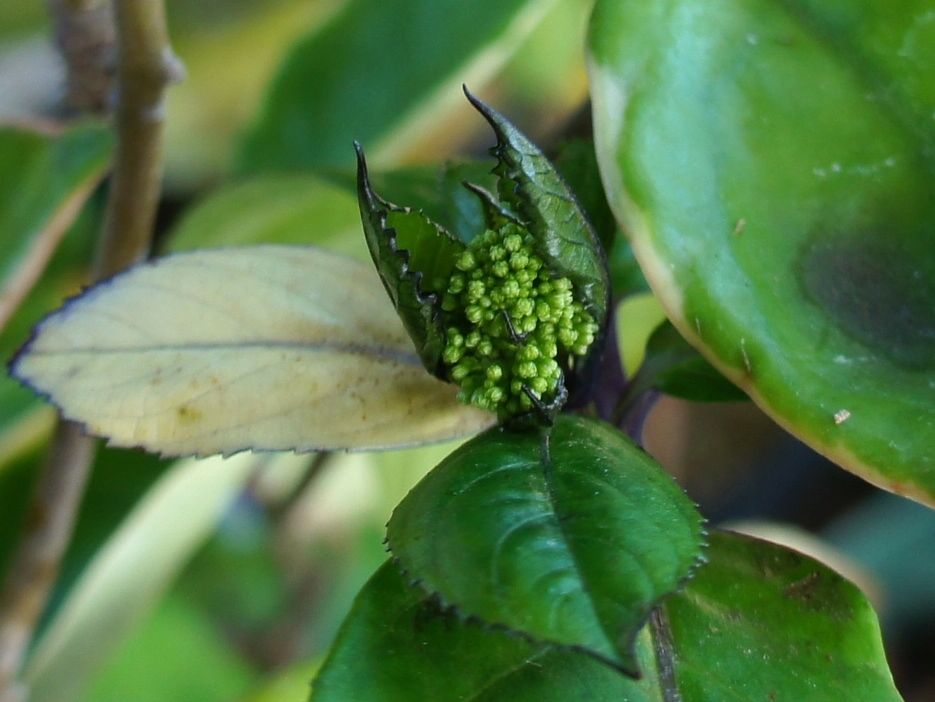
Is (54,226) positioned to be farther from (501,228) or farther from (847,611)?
(847,611)

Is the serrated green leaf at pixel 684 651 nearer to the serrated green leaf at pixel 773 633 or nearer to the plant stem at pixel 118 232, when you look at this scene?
the serrated green leaf at pixel 773 633

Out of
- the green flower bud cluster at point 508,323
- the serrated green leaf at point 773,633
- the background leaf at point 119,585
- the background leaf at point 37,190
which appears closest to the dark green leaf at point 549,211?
the green flower bud cluster at point 508,323

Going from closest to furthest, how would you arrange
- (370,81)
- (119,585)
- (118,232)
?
(118,232) < (119,585) < (370,81)

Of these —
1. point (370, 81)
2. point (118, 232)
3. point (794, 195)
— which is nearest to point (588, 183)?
point (794, 195)

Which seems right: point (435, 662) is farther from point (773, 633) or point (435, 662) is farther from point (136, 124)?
point (136, 124)

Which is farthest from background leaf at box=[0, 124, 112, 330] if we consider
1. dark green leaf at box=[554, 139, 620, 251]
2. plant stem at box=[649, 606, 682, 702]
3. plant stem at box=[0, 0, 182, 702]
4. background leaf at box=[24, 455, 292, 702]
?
plant stem at box=[649, 606, 682, 702]

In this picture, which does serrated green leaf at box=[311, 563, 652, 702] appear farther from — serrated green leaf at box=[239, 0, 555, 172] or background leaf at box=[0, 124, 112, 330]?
serrated green leaf at box=[239, 0, 555, 172]
